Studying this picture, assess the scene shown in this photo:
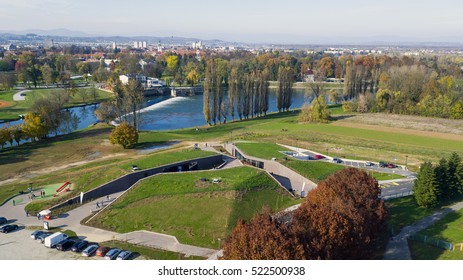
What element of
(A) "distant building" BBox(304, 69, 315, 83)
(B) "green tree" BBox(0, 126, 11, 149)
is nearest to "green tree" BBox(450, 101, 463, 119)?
(A) "distant building" BBox(304, 69, 315, 83)

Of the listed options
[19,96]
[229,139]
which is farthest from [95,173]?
[19,96]

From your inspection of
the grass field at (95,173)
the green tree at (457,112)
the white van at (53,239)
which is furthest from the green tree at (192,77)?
the white van at (53,239)

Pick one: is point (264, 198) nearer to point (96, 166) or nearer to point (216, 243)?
point (216, 243)

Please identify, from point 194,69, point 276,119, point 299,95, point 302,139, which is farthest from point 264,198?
point 194,69

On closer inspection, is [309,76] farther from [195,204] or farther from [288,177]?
[195,204]

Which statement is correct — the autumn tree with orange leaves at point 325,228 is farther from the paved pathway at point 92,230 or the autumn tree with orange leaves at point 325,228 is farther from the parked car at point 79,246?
the parked car at point 79,246

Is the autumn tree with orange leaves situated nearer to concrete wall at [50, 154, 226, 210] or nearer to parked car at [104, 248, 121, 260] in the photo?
Answer: parked car at [104, 248, 121, 260]
